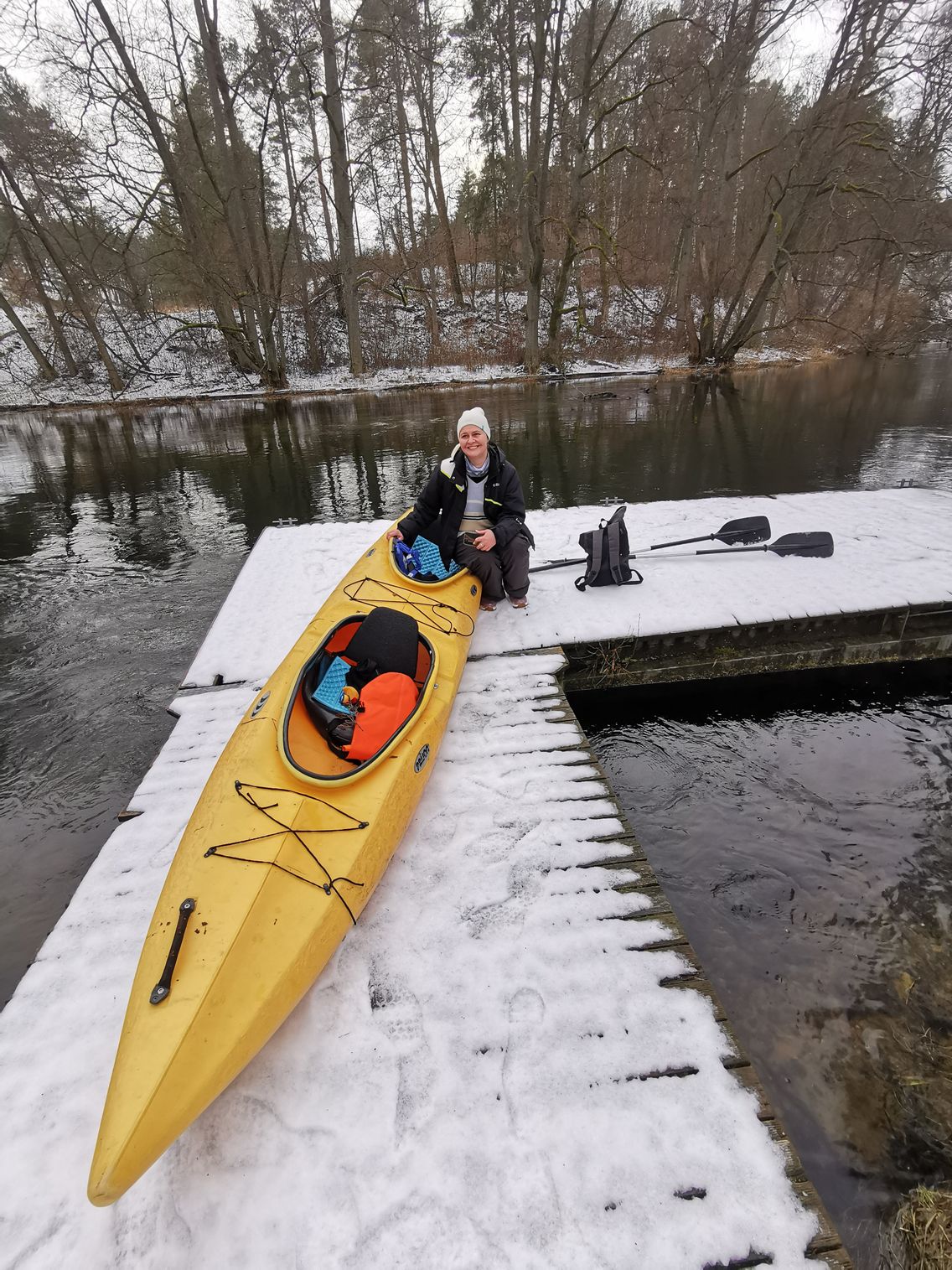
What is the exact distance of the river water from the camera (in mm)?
4043

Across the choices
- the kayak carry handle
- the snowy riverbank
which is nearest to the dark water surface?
the kayak carry handle

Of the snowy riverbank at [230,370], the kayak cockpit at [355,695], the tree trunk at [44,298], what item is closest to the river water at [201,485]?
the snowy riverbank at [230,370]

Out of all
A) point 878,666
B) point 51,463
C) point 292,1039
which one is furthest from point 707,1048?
point 51,463

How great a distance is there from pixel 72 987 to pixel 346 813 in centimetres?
120

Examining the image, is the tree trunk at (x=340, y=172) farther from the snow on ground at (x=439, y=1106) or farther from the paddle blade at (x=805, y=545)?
the snow on ground at (x=439, y=1106)

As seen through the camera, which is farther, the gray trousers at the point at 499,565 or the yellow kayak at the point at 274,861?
the gray trousers at the point at 499,565

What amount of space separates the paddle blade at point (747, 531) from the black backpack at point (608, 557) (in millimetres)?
1181

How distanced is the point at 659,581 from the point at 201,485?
849 centimetres

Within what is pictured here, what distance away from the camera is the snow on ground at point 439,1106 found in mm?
1582

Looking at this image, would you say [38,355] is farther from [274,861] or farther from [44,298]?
[274,861]

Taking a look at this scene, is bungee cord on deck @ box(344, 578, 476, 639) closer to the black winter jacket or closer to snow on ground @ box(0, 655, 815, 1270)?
the black winter jacket

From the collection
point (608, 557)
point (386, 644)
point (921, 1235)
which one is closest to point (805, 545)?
point (608, 557)

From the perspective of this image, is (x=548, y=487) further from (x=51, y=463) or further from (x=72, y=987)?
(x=51, y=463)

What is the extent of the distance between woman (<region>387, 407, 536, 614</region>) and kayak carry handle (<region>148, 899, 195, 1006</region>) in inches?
117
